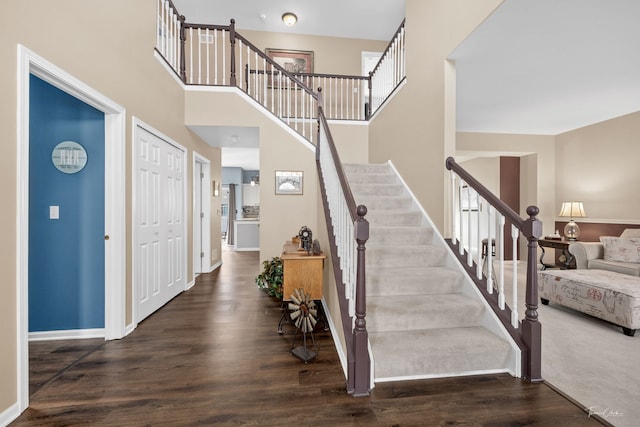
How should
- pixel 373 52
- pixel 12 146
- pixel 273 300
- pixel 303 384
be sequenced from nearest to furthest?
pixel 12 146, pixel 303 384, pixel 273 300, pixel 373 52

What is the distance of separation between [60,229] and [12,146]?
51.4 inches

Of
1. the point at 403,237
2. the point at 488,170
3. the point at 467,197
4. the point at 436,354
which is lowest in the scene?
the point at 436,354

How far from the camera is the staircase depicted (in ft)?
6.53

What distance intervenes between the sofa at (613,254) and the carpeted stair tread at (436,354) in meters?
3.13

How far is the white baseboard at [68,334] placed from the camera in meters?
2.59

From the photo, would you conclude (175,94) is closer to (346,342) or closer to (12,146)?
(12,146)

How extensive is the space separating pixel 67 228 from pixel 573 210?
7.35 m

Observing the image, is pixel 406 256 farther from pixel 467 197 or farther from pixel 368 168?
pixel 467 197

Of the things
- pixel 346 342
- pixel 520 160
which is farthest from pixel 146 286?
pixel 520 160

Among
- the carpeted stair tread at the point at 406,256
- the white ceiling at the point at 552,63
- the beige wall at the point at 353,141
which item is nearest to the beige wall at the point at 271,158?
the beige wall at the point at 353,141

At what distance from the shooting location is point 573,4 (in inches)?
83.5

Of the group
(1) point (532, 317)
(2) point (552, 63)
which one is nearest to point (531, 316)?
(1) point (532, 317)

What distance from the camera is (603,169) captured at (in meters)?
5.01

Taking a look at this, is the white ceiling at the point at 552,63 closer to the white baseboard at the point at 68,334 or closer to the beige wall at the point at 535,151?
the beige wall at the point at 535,151
